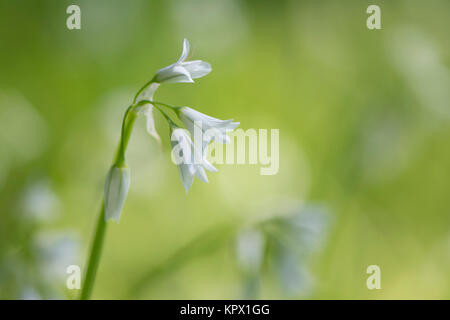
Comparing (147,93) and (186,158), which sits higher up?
(147,93)

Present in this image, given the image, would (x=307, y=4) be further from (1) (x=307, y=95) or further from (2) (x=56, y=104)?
(2) (x=56, y=104)

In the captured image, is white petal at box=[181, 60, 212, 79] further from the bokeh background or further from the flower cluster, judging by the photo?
the bokeh background

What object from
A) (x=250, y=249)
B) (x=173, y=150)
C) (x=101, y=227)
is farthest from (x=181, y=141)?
(x=250, y=249)

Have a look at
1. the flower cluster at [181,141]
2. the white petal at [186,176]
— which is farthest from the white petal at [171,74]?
the white petal at [186,176]

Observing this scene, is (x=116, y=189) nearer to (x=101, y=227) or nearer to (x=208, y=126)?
(x=101, y=227)

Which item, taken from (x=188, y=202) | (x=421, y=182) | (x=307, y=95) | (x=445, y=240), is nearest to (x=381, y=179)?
(x=421, y=182)

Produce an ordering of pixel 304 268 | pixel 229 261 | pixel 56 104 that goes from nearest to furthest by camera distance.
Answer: pixel 304 268 → pixel 229 261 → pixel 56 104

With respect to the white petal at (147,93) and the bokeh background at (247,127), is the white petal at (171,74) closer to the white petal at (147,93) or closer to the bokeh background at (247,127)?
the white petal at (147,93)
